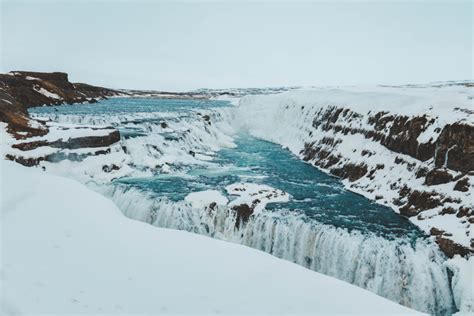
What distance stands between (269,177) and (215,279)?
701 inches

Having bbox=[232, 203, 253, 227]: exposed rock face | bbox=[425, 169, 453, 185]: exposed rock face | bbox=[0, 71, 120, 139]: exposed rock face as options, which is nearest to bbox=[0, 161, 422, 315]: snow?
bbox=[232, 203, 253, 227]: exposed rock face

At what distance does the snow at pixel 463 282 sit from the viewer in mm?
12180

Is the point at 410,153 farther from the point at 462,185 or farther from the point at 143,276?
the point at 143,276

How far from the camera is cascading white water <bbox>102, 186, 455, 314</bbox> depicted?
13438 mm

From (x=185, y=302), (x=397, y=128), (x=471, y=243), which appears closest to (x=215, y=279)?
(x=185, y=302)

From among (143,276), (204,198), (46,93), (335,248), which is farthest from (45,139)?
(46,93)

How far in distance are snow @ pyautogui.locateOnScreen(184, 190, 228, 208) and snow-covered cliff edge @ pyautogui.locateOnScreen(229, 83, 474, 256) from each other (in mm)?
8416

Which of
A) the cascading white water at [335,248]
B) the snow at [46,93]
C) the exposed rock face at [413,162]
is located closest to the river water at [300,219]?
the cascading white water at [335,248]

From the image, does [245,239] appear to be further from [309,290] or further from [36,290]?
[36,290]

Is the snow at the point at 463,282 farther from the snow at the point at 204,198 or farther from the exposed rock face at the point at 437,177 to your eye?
the snow at the point at 204,198

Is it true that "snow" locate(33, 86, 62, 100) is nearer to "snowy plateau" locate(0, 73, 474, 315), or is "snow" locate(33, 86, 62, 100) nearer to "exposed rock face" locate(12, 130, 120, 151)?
"snowy plateau" locate(0, 73, 474, 315)

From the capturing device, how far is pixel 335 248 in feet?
50.9

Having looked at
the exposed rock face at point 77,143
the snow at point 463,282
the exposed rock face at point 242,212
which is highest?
the exposed rock face at point 77,143

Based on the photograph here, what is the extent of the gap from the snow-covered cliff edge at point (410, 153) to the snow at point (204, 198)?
8.42 metres
